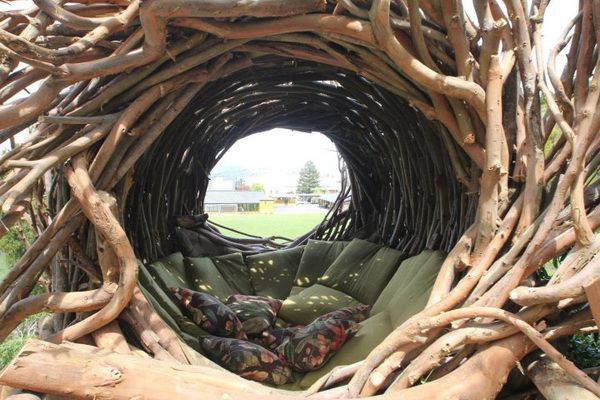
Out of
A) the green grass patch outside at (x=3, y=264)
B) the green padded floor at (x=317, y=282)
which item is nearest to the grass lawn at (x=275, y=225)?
the green padded floor at (x=317, y=282)

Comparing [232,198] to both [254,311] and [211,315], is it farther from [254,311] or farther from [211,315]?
[211,315]

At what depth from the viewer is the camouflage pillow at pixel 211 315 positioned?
4.48 feet

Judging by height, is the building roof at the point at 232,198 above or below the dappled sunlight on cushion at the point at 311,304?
→ above

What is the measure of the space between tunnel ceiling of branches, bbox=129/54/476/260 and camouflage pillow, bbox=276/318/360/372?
0.36m

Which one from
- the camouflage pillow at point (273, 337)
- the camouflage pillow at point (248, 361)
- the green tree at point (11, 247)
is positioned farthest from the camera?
the green tree at point (11, 247)

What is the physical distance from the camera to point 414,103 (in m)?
1.03

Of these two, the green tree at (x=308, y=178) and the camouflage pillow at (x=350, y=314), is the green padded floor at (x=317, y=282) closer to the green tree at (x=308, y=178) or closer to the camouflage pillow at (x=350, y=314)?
the camouflage pillow at (x=350, y=314)

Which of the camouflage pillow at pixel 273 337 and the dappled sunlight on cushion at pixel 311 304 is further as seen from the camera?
the dappled sunlight on cushion at pixel 311 304

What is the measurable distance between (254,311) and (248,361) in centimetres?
37

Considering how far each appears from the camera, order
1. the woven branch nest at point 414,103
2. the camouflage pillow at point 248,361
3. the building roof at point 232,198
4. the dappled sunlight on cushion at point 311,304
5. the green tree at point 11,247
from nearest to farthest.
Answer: the woven branch nest at point 414,103, the camouflage pillow at point 248,361, the dappled sunlight on cushion at point 311,304, the green tree at point 11,247, the building roof at point 232,198

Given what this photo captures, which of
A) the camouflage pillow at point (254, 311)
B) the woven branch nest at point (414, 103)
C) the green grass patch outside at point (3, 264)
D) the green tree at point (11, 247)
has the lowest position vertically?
the green grass patch outside at point (3, 264)

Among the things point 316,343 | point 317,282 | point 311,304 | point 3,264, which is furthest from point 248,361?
point 3,264

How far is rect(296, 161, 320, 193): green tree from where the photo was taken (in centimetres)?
1162

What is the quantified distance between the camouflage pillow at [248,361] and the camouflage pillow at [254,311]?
218 millimetres
